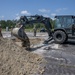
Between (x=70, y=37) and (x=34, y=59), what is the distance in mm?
7391

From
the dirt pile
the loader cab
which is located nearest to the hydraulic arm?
the loader cab

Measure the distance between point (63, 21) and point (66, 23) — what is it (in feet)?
1.07

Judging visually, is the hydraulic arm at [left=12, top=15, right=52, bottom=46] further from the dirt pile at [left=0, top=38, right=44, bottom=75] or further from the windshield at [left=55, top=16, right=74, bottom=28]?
the dirt pile at [left=0, top=38, right=44, bottom=75]

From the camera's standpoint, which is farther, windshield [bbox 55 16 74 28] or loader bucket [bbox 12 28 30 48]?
windshield [bbox 55 16 74 28]

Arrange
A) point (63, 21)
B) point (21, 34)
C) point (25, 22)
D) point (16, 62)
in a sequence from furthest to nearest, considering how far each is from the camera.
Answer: point (63, 21), point (25, 22), point (21, 34), point (16, 62)

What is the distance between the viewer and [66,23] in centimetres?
1786

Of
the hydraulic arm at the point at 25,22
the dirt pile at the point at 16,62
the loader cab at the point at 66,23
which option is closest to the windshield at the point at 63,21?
the loader cab at the point at 66,23

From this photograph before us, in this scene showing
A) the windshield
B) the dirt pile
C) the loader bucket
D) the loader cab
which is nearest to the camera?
the dirt pile

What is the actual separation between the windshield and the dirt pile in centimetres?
704

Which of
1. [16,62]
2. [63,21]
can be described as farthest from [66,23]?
[16,62]

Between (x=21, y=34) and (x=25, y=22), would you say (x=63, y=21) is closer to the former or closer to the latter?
(x=25, y=22)

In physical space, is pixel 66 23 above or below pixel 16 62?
above

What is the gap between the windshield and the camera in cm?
1767

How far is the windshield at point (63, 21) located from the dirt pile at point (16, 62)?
7.04 metres
